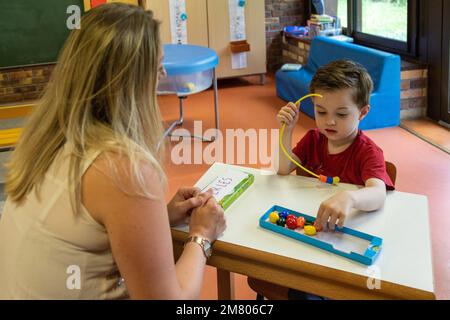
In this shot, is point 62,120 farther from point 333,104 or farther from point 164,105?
point 164,105

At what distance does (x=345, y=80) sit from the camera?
1.57 m

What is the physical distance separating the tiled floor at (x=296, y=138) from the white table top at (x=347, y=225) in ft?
2.47

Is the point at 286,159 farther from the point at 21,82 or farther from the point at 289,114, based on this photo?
the point at 21,82

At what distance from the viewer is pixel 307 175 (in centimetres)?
172

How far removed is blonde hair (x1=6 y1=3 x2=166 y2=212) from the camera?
1.00m

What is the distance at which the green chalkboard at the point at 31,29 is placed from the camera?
4852 millimetres

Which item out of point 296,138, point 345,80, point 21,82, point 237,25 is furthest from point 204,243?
point 21,82

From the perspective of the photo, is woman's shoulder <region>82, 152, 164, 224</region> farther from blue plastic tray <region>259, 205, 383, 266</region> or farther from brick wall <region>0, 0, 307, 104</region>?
brick wall <region>0, 0, 307, 104</region>

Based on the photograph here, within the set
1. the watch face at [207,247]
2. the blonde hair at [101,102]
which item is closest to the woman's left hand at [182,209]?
the watch face at [207,247]

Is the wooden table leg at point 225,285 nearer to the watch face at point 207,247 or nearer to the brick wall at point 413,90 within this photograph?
the watch face at point 207,247

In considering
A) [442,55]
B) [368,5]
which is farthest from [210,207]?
[368,5]

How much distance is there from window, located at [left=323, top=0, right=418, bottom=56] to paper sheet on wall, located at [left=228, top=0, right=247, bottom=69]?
0.97 m

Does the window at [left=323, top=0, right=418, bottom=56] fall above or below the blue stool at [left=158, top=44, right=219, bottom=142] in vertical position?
above

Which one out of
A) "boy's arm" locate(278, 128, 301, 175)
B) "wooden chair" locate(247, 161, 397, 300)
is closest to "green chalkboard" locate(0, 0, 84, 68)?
"boy's arm" locate(278, 128, 301, 175)
